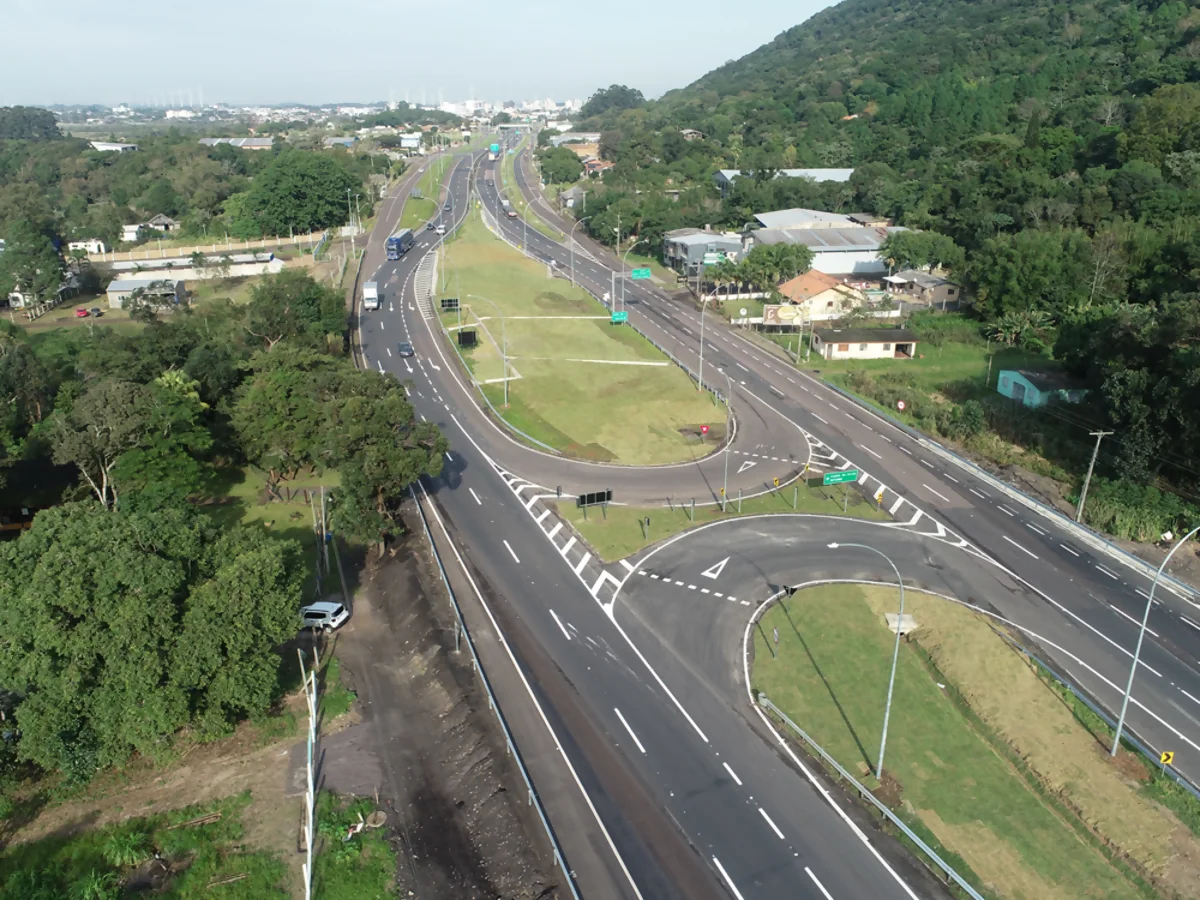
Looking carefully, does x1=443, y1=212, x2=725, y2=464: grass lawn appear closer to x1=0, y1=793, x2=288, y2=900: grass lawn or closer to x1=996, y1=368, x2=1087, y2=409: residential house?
x1=996, y1=368, x2=1087, y2=409: residential house

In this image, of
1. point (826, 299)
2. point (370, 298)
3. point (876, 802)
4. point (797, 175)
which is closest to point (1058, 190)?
point (826, 299)

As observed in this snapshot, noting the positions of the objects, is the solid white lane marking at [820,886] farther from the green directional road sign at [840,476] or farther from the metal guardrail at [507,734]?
the green directional road sign at [840,476]

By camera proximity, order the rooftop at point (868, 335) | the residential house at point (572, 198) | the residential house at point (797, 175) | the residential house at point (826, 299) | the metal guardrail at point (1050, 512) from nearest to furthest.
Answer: the metal guardrail at point (1050, 512) < the rooftop at point (868, 335) < the residential house at point (826, 299) < the residential house at point (797, 175) < the residential house at point (572, 198)

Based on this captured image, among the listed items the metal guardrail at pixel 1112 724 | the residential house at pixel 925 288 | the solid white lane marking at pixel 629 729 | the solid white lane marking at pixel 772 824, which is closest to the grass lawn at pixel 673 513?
the solid white lane marking at pixel 629 729

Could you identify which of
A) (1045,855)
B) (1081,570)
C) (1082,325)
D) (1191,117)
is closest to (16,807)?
(1045,855)

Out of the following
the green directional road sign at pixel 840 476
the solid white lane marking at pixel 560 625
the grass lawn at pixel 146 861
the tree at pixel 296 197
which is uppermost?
the tree at pixel 296 197

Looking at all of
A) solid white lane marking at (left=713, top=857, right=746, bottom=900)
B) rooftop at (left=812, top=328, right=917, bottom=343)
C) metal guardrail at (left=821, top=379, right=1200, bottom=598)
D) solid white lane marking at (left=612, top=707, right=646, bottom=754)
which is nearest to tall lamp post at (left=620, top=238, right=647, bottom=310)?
rooftop at (left=812, top=328, right=917, bottom=343)

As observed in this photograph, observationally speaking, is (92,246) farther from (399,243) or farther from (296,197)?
(399,243)
